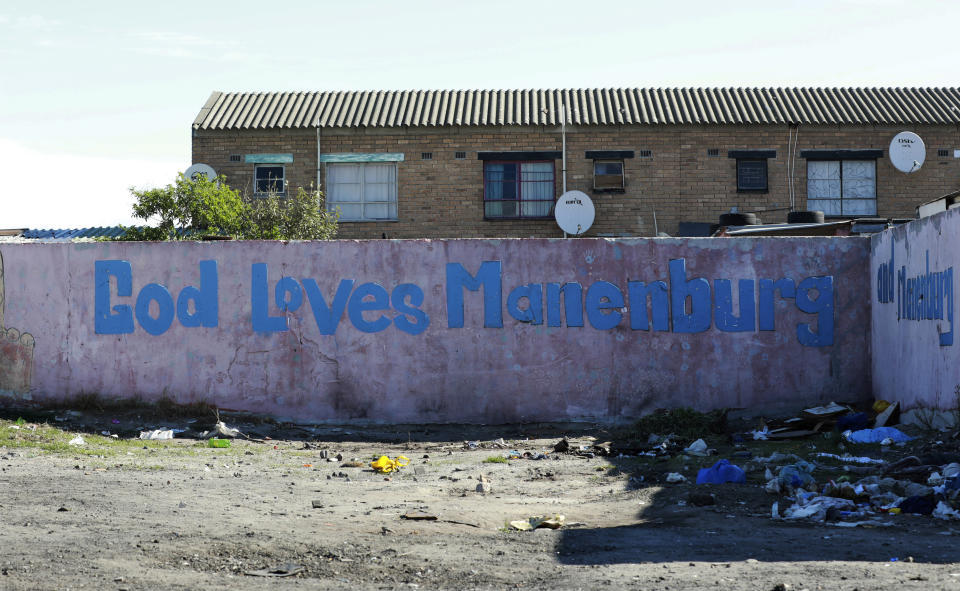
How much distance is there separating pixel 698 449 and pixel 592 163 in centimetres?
1413

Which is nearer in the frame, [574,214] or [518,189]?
[574,214]

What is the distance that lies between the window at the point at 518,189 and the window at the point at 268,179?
4.78 m

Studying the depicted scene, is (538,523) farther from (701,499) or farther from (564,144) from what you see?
(564,144)

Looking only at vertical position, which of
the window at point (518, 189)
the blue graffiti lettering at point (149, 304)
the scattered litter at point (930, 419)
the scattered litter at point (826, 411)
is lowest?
the scattered litter at point (826, 411)

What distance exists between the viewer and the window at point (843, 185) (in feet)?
74.1

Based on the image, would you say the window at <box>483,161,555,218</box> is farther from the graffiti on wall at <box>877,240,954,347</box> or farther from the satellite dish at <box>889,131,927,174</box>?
the graffiti on wall at <box>877,240,954,347</box>

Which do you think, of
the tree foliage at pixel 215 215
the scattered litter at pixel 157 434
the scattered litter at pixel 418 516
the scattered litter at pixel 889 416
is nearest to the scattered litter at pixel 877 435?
the scattered litter at pixel 889 416

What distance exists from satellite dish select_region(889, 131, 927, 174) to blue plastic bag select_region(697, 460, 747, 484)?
16.6 m

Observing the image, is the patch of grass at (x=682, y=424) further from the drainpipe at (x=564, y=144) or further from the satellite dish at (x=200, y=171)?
the satellite dish at (x=200, y=171)

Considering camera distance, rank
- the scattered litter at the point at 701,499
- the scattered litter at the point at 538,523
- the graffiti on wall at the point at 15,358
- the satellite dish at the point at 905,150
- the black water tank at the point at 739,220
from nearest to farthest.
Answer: the scattered litter at the point at 538,523, the scattered litter at the point at 701,499, the graffiti on wall at the point at 15,358, the black water tank at the point at 739,220, the satellite dish at the point at 905,150

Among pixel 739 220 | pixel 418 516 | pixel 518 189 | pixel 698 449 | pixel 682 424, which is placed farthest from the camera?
pixel 518 189

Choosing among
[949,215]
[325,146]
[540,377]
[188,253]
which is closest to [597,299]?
[540,377]

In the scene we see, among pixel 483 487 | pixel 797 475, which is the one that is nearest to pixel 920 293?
pixel 797 475

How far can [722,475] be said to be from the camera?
7.62m
